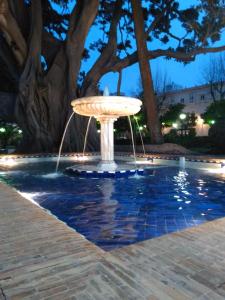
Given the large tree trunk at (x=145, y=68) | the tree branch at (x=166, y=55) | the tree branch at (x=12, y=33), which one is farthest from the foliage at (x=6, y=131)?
the large tree trunk at (x=145, y=68)

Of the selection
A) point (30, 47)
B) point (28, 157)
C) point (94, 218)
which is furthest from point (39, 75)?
point (94, 218)

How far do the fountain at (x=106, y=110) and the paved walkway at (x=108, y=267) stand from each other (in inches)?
199

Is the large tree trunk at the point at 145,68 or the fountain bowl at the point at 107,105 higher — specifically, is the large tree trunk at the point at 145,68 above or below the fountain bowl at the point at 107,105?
above

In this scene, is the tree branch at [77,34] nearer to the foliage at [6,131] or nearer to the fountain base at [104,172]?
the fountain base at [104,172]

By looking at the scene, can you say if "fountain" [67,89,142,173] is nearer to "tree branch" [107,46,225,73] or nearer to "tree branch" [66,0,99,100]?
"tree branch" [66,0,99,100]

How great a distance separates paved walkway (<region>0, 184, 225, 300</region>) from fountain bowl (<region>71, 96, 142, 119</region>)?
16.5 feet

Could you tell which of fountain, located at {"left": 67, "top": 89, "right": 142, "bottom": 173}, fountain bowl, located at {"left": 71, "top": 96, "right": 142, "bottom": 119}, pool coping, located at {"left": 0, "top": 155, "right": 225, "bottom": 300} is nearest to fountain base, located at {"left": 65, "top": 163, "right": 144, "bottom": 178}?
fountain, located at {"left": 67, "top": 89, "right": 142, "bottom": 173}

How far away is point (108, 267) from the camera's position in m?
2.17

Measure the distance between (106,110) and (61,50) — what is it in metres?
10.9

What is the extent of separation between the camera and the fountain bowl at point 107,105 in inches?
301

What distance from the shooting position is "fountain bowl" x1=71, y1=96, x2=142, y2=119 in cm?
764

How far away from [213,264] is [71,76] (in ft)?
50.6

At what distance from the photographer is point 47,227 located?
10.3 feet

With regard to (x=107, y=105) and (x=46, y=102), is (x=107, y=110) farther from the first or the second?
(x=46, y=102)
